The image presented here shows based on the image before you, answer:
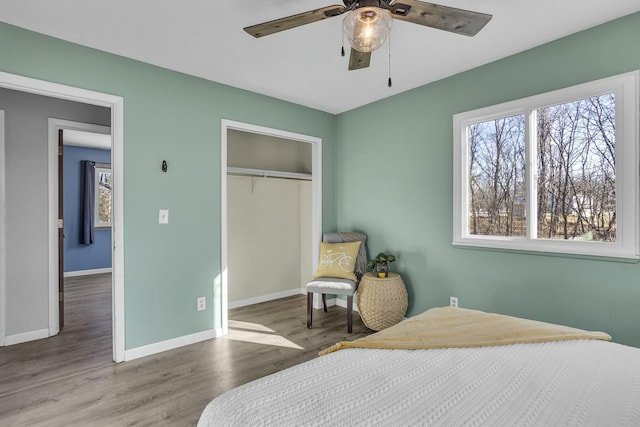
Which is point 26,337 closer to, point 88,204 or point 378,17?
point 88,204

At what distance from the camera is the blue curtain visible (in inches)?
239

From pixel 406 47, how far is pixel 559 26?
102 centimetres

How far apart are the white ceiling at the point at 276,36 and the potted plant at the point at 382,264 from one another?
177cm

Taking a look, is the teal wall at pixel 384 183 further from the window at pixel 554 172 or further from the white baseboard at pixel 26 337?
the white baseboard at pixel 26 337

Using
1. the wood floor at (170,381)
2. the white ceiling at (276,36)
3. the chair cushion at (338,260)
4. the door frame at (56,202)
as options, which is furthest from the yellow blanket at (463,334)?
the door frame at (56,202)

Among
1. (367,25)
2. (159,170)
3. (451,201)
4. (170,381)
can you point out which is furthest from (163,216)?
(451,201)

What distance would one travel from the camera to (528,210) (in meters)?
2.58

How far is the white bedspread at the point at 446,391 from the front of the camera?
3.01ft

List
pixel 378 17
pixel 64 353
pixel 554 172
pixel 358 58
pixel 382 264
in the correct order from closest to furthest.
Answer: pixel 378 17 → pixel 358 58 → pixel 554 172 → pixel 64 353 → pixel 382 264

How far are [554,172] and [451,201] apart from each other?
823 millimetres

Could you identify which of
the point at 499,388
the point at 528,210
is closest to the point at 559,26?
the point at 528,210

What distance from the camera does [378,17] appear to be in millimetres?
1459

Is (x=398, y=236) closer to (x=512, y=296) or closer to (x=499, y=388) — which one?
(x=512, y=296)

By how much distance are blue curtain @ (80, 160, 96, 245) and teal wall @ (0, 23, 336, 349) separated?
14.7 ft
